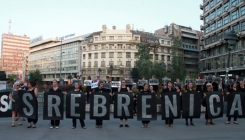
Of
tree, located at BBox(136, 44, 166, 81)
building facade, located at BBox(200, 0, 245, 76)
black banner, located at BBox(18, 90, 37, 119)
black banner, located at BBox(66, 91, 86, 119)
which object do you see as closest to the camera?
black banner, located at BBox(66, 91, 86, 119)

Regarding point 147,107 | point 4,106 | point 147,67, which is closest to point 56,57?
point 147,67

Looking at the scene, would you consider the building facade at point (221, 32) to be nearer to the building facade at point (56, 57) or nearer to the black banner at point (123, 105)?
the black banner at point (123, 105)

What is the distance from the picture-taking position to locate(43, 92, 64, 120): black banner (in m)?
10.9

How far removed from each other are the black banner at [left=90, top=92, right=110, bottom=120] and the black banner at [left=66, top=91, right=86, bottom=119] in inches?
16.9

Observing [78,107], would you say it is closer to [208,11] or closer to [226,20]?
[226,20]

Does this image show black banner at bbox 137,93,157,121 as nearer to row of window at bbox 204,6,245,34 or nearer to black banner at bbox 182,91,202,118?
black banner at bbox 182,91,202,118

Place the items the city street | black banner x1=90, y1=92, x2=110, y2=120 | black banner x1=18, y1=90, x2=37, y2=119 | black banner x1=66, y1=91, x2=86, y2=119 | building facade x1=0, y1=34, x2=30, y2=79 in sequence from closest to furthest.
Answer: the city street → black banner x1=66, y1=91, x2=86, y2=119 → black banner x1=18, y1=90, x2=37, y2=119 → black banner x1=90, y1=92, x2=110, y2=120 → building facade x1=0, y1=34, x2=30, y2=79

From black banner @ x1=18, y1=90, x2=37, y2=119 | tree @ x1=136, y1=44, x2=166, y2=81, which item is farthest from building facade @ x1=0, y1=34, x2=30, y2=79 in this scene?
black banner @ x1=18, y1=90, x2=37, y2=119

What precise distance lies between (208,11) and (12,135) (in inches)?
2567

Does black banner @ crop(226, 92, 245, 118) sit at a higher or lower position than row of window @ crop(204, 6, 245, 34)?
lower

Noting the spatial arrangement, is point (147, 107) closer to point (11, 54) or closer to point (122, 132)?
point (122, 132)

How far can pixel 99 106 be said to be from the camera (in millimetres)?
11070

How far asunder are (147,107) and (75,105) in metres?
3.36

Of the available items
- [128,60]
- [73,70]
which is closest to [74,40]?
[73,70]
